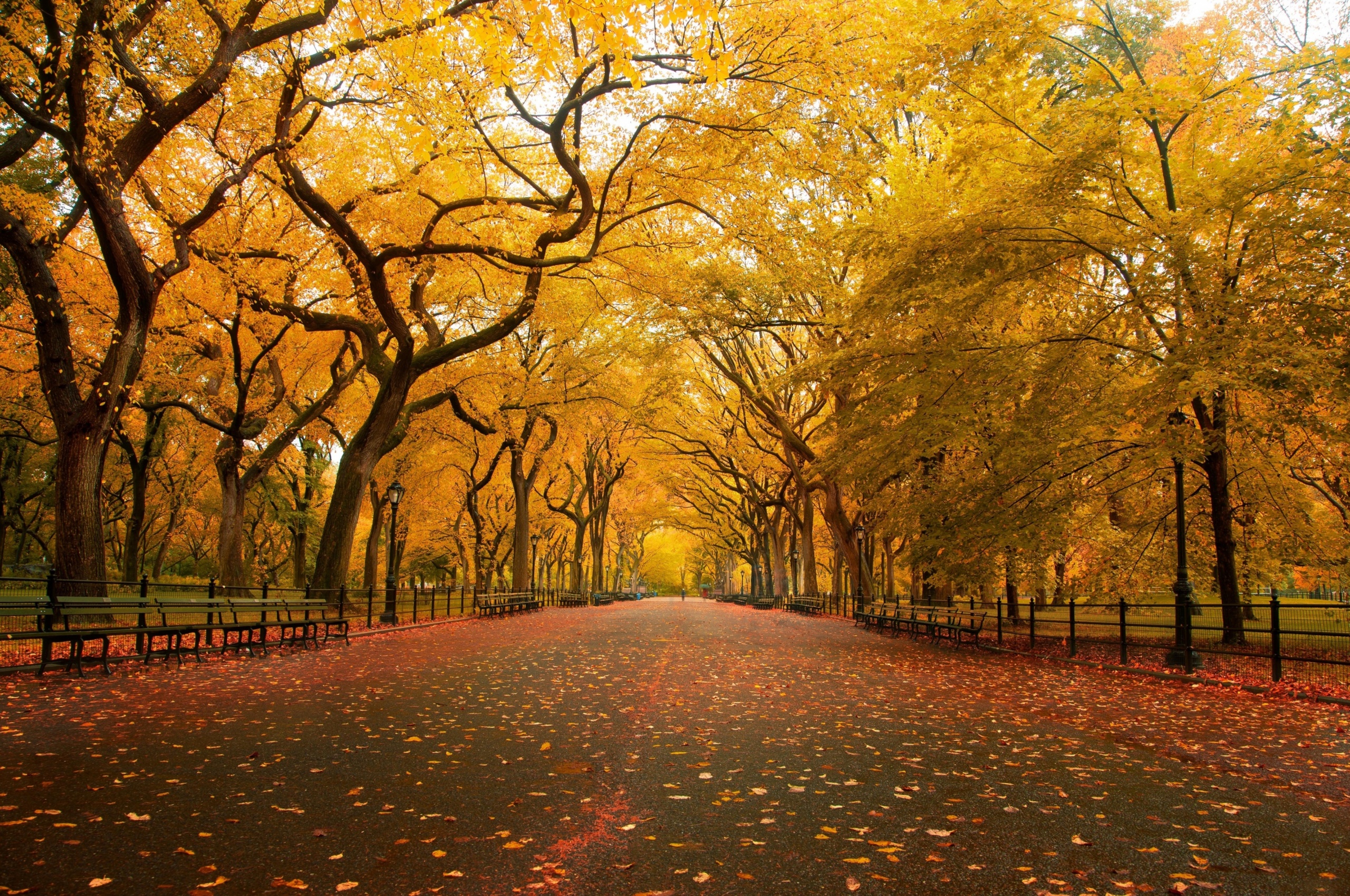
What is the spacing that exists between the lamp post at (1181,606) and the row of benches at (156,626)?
13.9 meters

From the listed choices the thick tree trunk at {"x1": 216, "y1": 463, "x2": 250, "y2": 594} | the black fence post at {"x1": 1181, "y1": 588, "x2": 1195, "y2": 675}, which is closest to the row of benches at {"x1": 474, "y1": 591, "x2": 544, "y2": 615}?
the thick tree trunk at {"x1": 216, "y1": 463, "x2": 250, "y2": 594}

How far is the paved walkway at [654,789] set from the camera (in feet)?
12.2

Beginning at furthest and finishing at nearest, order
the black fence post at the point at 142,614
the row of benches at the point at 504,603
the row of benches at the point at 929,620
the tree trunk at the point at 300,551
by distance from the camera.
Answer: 1. the tree trunk at the point at 300,551
2. the row of benches at the point at 504,603
3. the row of benches at the point at 929,620
4. the black fence post at the point at 142,614

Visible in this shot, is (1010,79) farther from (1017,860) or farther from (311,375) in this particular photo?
(311,375)

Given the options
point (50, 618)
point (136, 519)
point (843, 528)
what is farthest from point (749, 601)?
point (50, 618)

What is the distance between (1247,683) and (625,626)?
635 inches

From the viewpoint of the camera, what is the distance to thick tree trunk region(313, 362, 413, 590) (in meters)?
17.2

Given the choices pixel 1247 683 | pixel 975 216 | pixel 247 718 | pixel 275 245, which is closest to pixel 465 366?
pixel 275 245

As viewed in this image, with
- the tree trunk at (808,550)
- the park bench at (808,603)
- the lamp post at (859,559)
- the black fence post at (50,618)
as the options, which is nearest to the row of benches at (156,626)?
the black fence post at (50,618)

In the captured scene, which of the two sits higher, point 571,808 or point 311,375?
point 311,375

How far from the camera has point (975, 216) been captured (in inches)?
491

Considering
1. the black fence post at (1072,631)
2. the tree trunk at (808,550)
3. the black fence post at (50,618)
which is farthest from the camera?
the tree trunk at (808,550)

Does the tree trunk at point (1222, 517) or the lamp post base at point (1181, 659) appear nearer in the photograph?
the lamp post base at point (1181, 659)

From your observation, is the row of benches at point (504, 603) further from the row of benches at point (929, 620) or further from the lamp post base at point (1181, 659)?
the lamp post base at point (1181, 659)
